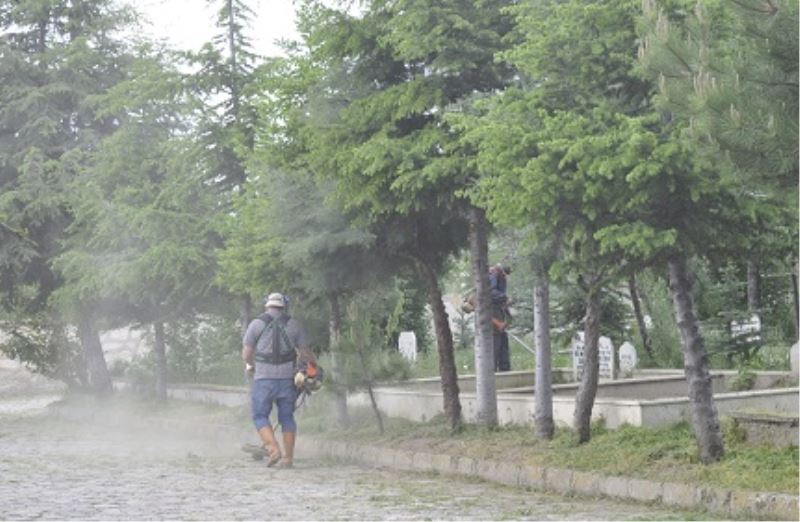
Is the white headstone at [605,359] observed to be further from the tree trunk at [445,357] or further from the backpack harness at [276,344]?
the backpack harness at [276,344]

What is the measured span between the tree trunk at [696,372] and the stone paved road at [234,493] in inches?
35.3

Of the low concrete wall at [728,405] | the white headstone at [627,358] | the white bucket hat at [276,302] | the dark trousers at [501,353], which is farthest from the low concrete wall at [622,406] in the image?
the dark trousers at [501,353]

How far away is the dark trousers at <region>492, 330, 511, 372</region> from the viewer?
2386 centimetres

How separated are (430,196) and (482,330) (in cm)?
169

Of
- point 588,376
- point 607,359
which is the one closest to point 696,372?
point 588,376

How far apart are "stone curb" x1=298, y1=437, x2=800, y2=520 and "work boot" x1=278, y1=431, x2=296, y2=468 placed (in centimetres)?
103

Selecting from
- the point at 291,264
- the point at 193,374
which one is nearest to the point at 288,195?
the point at 291,264

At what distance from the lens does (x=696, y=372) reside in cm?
1238

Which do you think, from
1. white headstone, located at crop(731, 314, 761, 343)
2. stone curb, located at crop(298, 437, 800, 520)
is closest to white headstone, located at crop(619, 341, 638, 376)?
white headstone, located at crop(731, 314, 761, 343)

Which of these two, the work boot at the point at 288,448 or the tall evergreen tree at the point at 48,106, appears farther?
the tall evergreen tree at the point at 48,106

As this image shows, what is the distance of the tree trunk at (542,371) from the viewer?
1497 centimetres

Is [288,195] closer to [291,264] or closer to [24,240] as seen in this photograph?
[291,264]

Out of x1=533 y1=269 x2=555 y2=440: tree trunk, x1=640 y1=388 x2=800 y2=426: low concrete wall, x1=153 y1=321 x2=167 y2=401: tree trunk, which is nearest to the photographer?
x1=640 y1=388 x2=800 y2=426: low concrete wall

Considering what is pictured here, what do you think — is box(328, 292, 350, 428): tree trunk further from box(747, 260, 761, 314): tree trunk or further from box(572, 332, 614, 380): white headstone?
box(747, 260, 761, 314): tree trunk
